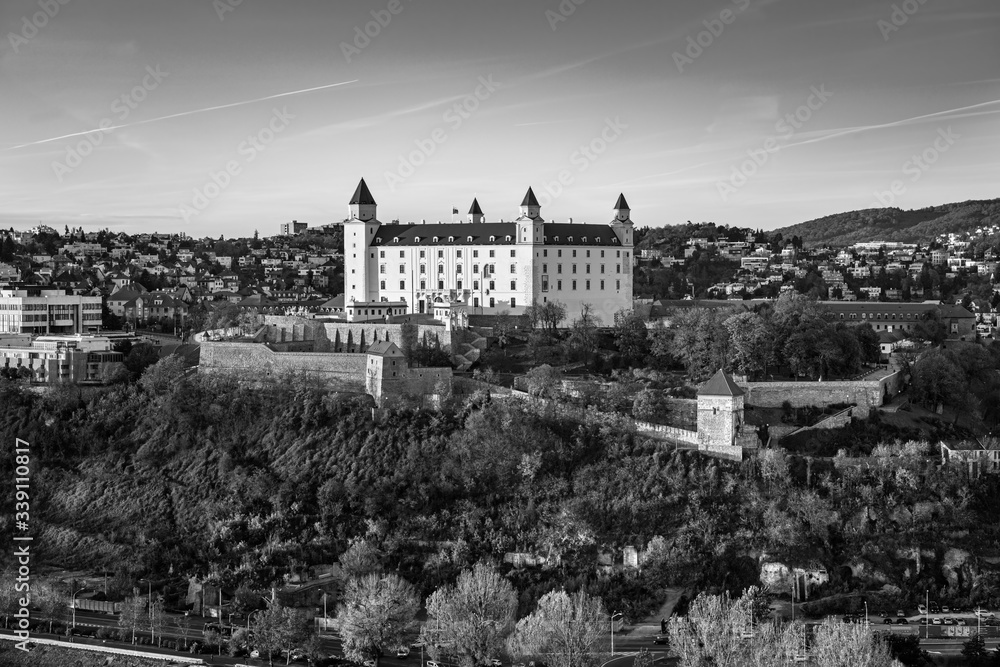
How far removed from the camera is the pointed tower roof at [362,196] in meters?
59.4

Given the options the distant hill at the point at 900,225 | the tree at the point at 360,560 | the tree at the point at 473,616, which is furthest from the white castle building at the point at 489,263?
the distant hill at the point at 900,225

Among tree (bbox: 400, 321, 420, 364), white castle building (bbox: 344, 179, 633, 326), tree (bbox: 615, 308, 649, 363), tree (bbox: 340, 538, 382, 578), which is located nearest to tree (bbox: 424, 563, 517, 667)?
tree (bbox: 340, 538, 382, 578)

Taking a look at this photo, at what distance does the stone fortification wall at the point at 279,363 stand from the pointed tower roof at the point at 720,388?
13149mm

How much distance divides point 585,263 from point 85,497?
26432 mm

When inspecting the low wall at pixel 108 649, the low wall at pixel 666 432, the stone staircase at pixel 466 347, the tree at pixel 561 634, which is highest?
the stone staircase at pixel 466 347

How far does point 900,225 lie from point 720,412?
12985 cm

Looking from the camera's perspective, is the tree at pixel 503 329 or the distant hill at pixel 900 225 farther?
the distant hill at pixel 900 225

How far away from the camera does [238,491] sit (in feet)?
128

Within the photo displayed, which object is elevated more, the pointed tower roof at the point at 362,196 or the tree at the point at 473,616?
the pointed tower roof at the point at 362,196

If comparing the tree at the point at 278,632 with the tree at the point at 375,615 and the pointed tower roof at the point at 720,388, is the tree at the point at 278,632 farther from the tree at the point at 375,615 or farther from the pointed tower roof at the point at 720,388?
the pointed tower roof at the point at 720,388

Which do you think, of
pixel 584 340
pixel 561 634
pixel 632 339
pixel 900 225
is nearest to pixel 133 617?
pixel 561 634

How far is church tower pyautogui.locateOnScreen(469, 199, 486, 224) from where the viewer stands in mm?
61031

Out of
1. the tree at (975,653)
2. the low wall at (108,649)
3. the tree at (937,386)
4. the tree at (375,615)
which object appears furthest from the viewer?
the tree at (937,386)

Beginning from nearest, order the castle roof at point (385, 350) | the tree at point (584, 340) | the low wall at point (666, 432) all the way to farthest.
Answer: the low wall at point (666, 432), the castle roof at point (385, 350), the tree at point (584, 340)
